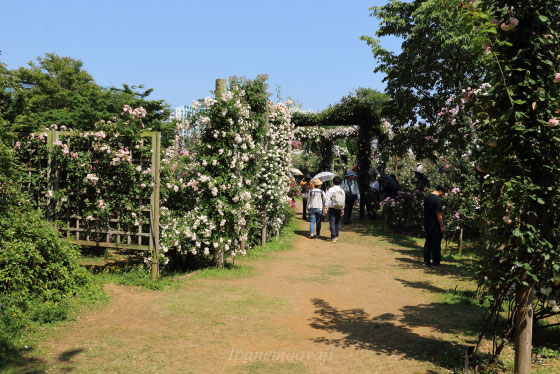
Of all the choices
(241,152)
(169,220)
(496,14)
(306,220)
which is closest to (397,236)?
(306,220)

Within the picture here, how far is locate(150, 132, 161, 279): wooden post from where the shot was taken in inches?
297

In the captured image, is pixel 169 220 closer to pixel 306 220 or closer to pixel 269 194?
pixel 269 194

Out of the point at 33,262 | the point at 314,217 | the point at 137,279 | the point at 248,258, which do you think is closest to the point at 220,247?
the point at 248,258

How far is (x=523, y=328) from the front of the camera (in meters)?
4.05

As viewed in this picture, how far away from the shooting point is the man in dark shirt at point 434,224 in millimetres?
9383

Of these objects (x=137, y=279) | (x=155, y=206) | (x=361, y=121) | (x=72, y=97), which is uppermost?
(x=72, y=97)

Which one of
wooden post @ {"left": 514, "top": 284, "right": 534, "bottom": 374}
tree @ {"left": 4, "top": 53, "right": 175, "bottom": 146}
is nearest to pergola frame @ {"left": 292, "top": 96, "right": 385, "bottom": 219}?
wooden post @ {"left": 514, "top": 284, "right": 534, "bottom": 374}

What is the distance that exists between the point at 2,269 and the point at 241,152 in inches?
173

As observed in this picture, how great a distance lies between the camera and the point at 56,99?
36.9 meters

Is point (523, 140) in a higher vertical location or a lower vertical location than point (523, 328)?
higher

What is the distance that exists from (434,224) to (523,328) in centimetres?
553

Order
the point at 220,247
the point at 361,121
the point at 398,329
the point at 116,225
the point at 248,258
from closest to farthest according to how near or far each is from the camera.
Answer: the point at 398,329
the point at 116,225
the point at 220,247
the point at 248,258
the point at 361,121

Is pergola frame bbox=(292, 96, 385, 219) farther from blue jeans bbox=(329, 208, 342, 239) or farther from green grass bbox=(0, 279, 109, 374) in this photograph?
green grass bbox=(0, 279, 109, 374)

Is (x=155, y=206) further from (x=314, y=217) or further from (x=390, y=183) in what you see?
(x=390, y=183)
